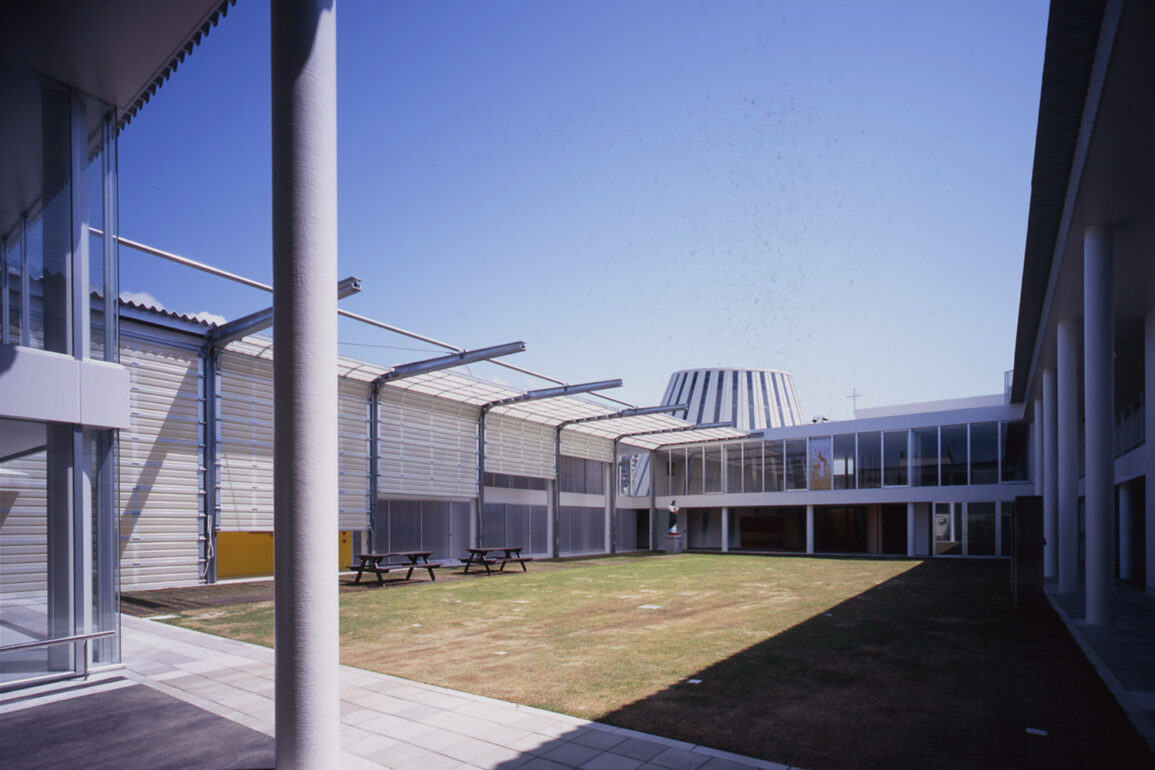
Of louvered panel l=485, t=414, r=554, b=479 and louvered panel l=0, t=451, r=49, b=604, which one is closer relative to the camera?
louvered panel l=0, t=451, r=49, b=604

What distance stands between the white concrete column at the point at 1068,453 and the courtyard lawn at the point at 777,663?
1672 mm

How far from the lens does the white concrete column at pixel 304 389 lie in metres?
4.24

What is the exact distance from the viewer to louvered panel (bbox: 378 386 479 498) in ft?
71.3

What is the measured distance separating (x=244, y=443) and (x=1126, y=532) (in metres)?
20.8

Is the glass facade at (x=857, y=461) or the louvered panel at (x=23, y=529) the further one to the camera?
the glass facade at (x=857, y=461)

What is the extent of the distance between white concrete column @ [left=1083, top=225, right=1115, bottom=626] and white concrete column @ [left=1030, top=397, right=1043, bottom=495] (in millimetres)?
12926

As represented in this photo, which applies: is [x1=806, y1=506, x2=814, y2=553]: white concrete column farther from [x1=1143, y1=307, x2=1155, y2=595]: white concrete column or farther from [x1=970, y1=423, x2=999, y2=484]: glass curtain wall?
[x1=1143, y1=307, x2=1155, y2=595]: white concrete column

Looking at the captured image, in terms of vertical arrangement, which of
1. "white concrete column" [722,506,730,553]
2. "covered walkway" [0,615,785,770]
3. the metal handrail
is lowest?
"white concrete column" [722,506,730,553]

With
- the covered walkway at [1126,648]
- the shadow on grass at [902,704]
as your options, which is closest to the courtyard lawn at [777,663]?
the shadow on grass at [902,704]

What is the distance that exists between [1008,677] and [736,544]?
92.3 feet

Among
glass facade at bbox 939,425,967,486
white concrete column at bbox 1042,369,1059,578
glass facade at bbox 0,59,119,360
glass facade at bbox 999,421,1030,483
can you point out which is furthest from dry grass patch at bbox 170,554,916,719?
glass facade at bbox 999,421,1030,483

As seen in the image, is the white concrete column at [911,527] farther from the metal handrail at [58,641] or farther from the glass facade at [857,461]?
the metal handrail at [58,641]

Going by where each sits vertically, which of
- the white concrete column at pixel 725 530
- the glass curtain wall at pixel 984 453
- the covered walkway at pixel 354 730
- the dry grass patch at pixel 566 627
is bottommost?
the white concrete column at pixel 725 530

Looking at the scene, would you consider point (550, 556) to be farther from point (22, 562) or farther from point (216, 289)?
point (22, 562)
